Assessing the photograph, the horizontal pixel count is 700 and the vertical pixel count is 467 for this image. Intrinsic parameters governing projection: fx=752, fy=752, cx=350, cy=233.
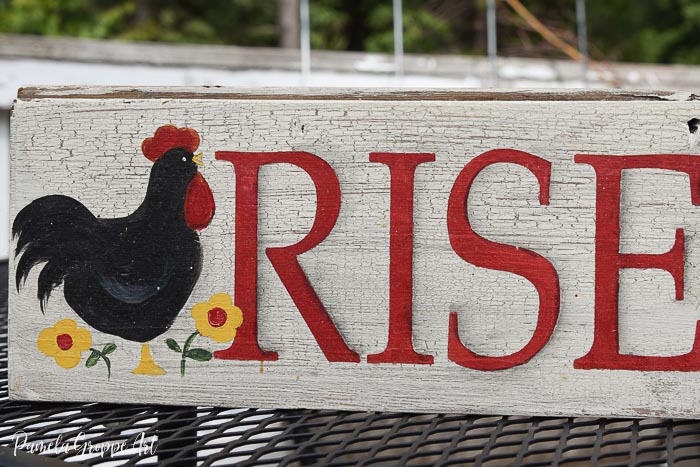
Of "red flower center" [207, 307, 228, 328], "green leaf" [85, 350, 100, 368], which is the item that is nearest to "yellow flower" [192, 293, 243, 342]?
"red flower center" [207, 307, 228, 328]

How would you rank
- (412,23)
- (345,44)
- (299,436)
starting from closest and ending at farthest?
(299,436) → (412,23) → (345,44)

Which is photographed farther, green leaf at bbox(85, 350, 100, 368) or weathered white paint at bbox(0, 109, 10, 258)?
weathered white paint at bbox(0, 109, 10, 258)

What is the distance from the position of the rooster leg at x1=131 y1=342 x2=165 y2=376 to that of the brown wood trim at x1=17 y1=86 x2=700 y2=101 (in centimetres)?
28

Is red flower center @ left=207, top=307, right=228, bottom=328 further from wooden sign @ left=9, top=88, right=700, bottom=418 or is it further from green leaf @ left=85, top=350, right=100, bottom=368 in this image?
green leaf @ left=85, top=350, right=100, bottom=368

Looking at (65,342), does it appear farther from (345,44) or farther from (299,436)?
(345,44)

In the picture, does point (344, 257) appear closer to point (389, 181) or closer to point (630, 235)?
point (389, 181)

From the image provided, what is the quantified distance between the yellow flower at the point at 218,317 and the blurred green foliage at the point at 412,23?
793cm

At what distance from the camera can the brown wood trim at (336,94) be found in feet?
2.54

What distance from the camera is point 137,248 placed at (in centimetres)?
83

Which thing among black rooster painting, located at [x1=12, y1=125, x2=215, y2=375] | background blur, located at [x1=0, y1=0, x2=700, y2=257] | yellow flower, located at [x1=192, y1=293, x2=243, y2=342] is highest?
background blur, located at [x1=0, y1=0, x2=700, y2=257]

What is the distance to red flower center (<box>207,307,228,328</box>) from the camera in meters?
0.83

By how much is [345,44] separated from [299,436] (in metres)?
10.3

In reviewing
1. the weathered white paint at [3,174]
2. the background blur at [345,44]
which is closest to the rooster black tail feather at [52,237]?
the background blur at [345,44]

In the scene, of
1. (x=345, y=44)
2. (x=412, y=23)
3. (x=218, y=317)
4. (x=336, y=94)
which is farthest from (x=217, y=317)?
(x=345, y=44)
